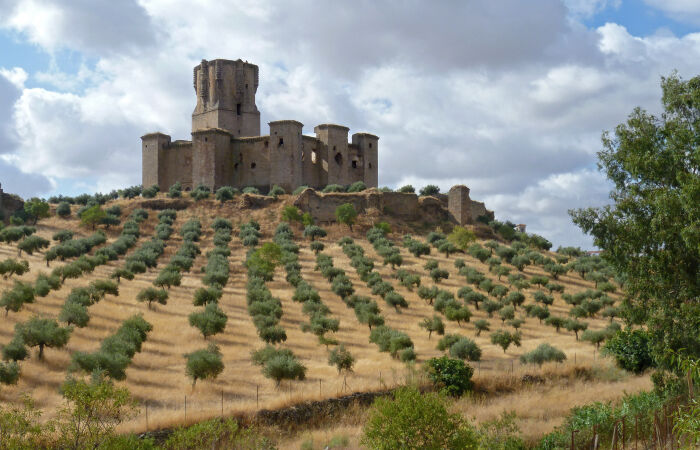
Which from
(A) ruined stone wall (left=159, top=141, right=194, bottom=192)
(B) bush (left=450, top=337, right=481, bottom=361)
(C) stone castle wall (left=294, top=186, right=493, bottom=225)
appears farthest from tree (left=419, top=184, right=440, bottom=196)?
(B) bush (left=450, top=337, right=481, bottom=361)

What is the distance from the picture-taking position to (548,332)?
114 ft

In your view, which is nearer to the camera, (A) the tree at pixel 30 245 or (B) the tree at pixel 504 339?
(B) the tree at pixel 504 339

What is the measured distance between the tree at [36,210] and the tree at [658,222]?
52.4 meters

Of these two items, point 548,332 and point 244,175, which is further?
point 244,175

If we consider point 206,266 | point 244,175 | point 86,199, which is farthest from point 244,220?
point 86,199

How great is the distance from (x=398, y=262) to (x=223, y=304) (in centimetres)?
1677

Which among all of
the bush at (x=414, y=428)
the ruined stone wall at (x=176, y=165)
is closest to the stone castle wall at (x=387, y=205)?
the ruined stone wall at (x=176, y=165)

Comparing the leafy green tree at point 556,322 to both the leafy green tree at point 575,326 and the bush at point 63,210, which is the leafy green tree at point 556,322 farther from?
the bush at point 63,210

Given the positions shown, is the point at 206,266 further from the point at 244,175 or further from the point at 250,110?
the point at 250,110

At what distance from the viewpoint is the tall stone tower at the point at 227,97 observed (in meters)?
67.9

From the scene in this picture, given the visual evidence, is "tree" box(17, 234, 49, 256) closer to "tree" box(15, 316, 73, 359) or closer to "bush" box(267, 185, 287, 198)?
"bush" box(267, 185, 287, 198)

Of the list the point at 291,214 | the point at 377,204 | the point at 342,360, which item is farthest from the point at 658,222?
the point at 377,204

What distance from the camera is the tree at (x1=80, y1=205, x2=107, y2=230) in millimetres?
55516

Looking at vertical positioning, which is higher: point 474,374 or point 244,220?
point 244,220
